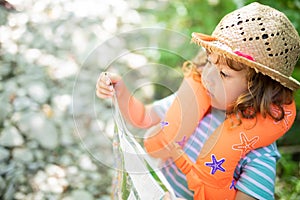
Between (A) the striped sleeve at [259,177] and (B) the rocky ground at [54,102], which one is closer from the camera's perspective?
(A) the striped sleeve at [259,177]

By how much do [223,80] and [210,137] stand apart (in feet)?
1.00

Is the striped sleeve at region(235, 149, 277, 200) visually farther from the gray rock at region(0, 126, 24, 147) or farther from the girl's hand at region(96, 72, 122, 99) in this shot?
the gray rock at region(0, 126, 24, 147)

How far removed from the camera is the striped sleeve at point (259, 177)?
6.74ft

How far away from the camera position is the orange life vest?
6.83 feet

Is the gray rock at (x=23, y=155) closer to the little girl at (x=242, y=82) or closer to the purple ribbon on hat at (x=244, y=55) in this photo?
the little girl at (x=242, y=82)

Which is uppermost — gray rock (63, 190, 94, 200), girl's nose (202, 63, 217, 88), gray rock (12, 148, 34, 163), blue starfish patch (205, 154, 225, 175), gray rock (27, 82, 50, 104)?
gray rock (27, 82, 50, 104)

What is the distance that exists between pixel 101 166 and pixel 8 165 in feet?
1.77

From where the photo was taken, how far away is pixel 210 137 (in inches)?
87.5

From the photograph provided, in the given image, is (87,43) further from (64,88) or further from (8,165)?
(8,165)

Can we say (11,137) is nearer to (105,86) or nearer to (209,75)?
(105,86)

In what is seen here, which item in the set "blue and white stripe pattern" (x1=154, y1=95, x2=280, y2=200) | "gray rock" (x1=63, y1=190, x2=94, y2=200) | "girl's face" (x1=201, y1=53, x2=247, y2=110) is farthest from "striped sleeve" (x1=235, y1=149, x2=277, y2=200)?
"gray rock" (x1=63, y1=190, x2=94, y2=200)

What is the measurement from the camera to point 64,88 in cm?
363

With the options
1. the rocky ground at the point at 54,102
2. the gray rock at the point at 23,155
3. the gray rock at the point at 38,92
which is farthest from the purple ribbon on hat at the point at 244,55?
the gray rock at the point at 38,92

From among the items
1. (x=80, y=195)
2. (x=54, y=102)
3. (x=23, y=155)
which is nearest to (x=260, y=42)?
(x=80, y=195)
